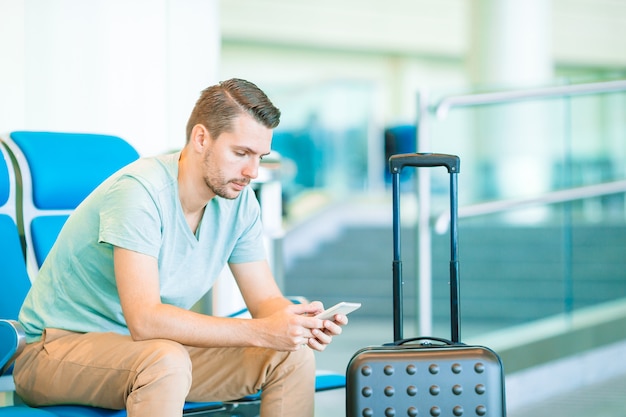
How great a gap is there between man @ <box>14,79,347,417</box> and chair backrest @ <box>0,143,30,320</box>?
144 mm

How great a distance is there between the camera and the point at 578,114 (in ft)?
12.9

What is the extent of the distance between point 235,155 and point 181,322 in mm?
361

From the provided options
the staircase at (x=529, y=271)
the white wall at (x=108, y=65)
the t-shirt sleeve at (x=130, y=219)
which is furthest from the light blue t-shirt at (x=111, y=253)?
the staircase at (x=529, y=271)

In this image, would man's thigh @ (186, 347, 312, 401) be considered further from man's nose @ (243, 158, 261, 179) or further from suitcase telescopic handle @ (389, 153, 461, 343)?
man's nose @ (243, 158, 261, 179)

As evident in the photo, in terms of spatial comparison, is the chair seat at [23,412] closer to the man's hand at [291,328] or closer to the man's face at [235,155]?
the man's hand at [291,328]

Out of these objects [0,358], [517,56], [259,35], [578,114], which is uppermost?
[259,35]

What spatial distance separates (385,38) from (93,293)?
10.9 m

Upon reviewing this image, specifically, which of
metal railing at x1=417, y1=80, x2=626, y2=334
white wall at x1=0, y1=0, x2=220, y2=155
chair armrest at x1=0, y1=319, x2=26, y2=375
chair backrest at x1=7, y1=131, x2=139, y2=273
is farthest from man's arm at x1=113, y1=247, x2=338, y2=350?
metal railing at x1=417, y1=80, x2=626, y2=334

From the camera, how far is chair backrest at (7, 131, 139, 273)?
2170 mm

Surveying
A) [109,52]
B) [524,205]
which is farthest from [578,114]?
[109,52]

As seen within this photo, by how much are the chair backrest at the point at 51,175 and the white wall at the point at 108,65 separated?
0.53 m

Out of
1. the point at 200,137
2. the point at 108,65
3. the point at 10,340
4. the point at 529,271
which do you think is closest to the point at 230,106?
the point at 200,137

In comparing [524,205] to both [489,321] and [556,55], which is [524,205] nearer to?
[489,321]

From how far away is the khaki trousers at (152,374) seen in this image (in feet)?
5.33
